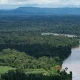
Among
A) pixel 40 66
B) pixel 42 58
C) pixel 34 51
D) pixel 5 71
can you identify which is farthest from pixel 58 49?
pixel 5 71

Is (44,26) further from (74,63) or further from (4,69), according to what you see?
(4,69)

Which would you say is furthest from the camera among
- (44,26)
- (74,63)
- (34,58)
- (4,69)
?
(44,26)

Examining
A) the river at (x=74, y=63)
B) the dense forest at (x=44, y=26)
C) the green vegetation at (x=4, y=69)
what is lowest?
the dense forest at (x=44, y=26)

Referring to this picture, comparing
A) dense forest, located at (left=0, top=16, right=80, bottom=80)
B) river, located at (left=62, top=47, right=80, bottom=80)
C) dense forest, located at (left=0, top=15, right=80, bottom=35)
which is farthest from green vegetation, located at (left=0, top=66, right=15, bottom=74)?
dense forest, located at (left=0, top=15, right=80, bottom=35)

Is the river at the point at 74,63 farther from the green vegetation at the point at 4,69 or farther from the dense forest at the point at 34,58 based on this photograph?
the green vegetation at the point at 4,69

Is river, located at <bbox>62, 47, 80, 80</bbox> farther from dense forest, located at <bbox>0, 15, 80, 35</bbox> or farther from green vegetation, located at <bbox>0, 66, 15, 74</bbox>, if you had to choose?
dense forest, located at <bbox>0, 15, 80, 35</bbox>

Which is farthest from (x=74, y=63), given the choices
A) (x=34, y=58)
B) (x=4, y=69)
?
(x=4, y=69)

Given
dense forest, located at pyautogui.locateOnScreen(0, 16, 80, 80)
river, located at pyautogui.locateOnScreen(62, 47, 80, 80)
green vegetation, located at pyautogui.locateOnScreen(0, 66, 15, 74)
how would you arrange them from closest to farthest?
dense forest, located at pyautogui.locateOnScreen(0, 16, 80, 80)
green vegetation, located at pyautogui.locateOnScreen(0, 66, 15, 74)
river, located at pyautogui.locateOnScreen(62, 47, 80, 80)

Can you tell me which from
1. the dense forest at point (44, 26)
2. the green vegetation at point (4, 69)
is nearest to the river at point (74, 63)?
the green vegetation at point (4, 69)
